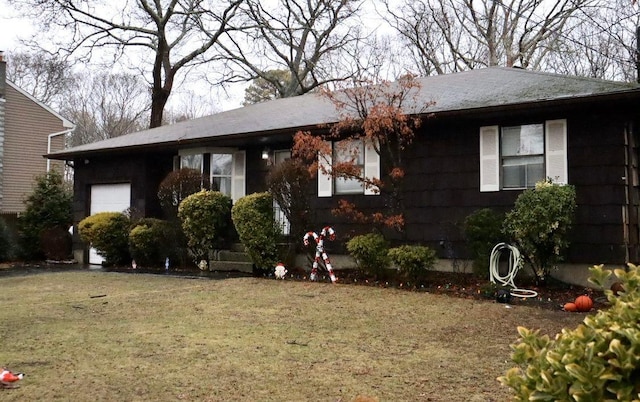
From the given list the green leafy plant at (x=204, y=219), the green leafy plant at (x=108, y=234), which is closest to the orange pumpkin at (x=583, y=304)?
the green leafy plant at (x=204, y=219)

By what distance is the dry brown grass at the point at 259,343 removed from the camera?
4049 millimetres

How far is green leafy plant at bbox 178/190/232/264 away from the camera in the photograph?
12.0m

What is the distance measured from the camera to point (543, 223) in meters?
8.31

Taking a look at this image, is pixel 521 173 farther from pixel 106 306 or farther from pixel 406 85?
pixel 106 306

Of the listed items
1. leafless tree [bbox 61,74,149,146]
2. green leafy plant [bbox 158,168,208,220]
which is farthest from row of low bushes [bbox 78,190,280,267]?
leafless tree [bbox 61,74,149,146]

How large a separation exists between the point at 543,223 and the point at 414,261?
2057 mm

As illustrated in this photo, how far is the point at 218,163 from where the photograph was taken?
13719 millimetres

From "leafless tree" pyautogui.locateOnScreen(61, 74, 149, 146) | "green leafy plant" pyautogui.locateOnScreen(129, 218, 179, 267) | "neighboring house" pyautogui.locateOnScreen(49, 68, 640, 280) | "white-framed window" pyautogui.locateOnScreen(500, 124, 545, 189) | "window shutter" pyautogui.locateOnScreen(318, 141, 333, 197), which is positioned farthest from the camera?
"leafless tree" pyautogui.locateOnScreen(61, 74, 149, 146)

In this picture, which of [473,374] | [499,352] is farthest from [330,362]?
[499,352]

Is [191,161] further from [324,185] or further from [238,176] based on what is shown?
[324,185]

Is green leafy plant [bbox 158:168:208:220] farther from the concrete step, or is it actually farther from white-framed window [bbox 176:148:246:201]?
the concrete step

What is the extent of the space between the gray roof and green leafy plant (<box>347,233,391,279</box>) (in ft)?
8.17

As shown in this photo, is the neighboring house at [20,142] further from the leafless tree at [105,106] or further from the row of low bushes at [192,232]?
the leafless tree at [105,106]

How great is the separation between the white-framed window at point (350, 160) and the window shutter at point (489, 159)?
6.32ft
